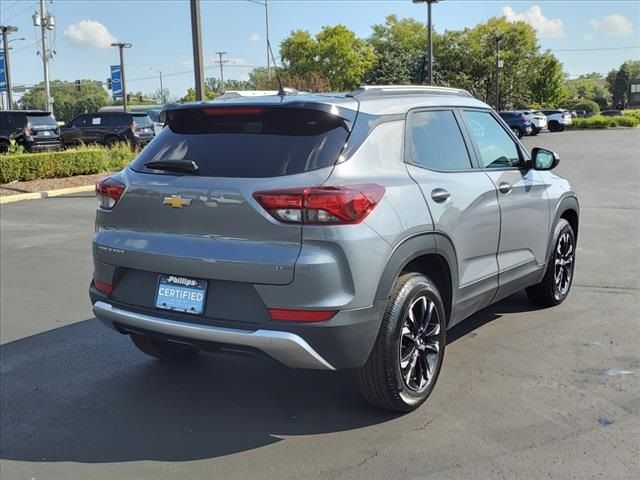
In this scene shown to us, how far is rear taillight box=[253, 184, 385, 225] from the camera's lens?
10.5 ft

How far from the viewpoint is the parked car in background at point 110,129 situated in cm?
2547

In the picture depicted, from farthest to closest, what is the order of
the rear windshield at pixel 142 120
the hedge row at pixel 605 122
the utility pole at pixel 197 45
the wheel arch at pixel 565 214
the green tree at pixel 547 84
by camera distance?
1. the green tree at pixel 547 84
2. the hedge row at pixel 605 122
3. the rear windshield at pixel 142 120
4. the utility pole at pixel 197 45
5. the wheel arch at pixel 565 214

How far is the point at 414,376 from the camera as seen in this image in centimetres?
385

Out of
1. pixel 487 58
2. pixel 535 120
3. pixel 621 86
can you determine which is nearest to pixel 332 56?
pixel 487 58

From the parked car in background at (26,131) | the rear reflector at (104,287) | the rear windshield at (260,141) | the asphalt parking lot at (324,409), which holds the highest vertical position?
the parked car in background at (26,131)

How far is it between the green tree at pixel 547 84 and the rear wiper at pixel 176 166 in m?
63.2

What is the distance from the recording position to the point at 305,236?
3.21 meters

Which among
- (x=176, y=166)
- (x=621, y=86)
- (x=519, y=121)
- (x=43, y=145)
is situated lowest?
(x=176, y=166)

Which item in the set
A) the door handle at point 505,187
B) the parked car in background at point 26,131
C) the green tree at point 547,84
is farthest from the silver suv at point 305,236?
the green tree at point 547,84

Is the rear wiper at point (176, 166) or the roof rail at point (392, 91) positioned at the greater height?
the roof rail at point (392, 91)

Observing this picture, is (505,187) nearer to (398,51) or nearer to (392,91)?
(392,91)

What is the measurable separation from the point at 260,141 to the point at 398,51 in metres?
63.4

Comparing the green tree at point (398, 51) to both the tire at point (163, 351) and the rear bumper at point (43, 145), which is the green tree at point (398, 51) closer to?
the rear bumper at point (43, 145)

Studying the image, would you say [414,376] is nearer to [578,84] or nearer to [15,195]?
[15,195]
